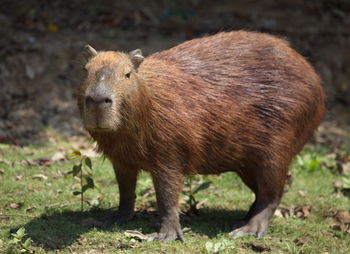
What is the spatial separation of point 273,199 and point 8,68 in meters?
5.01

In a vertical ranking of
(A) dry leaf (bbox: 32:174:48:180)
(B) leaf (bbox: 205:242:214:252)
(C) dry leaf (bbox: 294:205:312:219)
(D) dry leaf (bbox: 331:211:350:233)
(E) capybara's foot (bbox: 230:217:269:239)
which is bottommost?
(C) dry leaf (bbox: 294:205:312:219)

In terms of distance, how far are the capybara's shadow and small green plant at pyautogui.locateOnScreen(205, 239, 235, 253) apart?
1.52 ft

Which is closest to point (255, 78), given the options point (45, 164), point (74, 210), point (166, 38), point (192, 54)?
point (192, 54)

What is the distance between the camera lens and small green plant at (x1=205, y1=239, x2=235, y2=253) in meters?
4.72

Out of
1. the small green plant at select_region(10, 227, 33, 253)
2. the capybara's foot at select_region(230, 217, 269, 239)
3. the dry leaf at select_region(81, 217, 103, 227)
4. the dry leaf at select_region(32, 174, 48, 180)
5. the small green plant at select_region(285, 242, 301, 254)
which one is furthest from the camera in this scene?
the dry leaf at select_region(32, 174, 48, 180)

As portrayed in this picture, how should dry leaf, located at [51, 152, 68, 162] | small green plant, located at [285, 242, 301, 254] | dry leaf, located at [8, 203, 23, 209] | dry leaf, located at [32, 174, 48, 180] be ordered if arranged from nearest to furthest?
1. small green plant, located at [285, 242, 301, 254]
2. dry leaf, located at [8, 203, 23, 209]
3. dry leaf, located at [32, 174, 48, 180]
4. dry leaf, located at [51, 152, 68, 162]

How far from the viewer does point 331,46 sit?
1023 cm

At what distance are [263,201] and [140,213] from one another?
111 cm

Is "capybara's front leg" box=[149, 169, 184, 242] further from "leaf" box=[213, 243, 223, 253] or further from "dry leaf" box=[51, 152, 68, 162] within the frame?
"dry leaf" box=[51, 152, 68, 162]

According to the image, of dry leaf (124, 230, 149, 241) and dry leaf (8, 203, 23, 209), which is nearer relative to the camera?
dry leaf (124, 230, 149, 241)

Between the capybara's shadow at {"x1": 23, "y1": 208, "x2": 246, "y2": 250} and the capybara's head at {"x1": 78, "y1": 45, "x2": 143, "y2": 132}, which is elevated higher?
the capybara's head at {"x1": 78, "y1": 45, "x2": 143, "y2": 132}

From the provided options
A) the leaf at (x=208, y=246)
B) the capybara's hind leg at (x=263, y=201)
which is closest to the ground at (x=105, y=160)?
the leaf at (x=208, y=246)

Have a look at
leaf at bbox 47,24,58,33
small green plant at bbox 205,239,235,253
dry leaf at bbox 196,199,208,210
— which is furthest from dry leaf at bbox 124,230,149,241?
leaf at bbox 47,24,58,33

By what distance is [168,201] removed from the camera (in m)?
5.17
